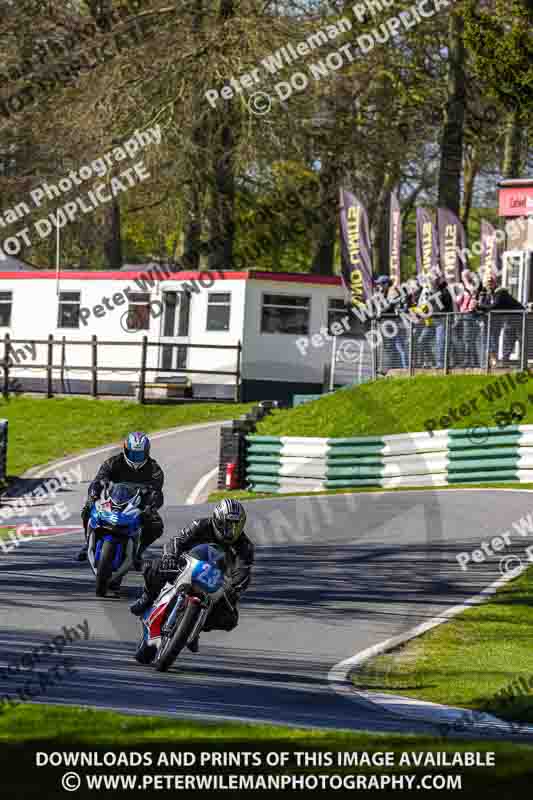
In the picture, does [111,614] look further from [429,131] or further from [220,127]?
[429,131]

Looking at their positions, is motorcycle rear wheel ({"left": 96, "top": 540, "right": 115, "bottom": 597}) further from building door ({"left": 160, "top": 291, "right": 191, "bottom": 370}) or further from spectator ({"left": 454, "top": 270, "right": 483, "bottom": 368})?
building door ({"left": 160, "top": 291, "right": 191, "bottom": 370})

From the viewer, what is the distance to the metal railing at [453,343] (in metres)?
26.0

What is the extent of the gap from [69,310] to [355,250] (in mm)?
11203

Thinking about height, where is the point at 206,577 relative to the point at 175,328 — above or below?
below

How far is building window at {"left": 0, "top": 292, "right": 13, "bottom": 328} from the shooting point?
137 ft

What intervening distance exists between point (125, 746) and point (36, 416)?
30470 millimetres

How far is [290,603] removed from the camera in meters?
14.9

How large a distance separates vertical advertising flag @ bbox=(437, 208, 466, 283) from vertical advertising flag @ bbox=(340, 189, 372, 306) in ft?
5.55

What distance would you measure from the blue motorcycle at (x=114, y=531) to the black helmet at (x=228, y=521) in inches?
126

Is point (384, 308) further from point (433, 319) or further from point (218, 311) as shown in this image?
point (218, 311)

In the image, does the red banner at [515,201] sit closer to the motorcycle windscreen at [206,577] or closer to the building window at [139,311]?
the building window at [139,311]

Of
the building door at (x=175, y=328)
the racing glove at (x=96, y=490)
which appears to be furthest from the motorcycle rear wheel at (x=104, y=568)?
the building door at (x=175, y=328)

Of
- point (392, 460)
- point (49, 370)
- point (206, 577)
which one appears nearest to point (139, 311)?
point (49, 370)

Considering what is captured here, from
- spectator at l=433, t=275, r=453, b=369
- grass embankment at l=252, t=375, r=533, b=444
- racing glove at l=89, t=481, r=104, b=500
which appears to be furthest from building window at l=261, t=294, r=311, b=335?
racing glove at l=89, t=481, r=104, b=500
